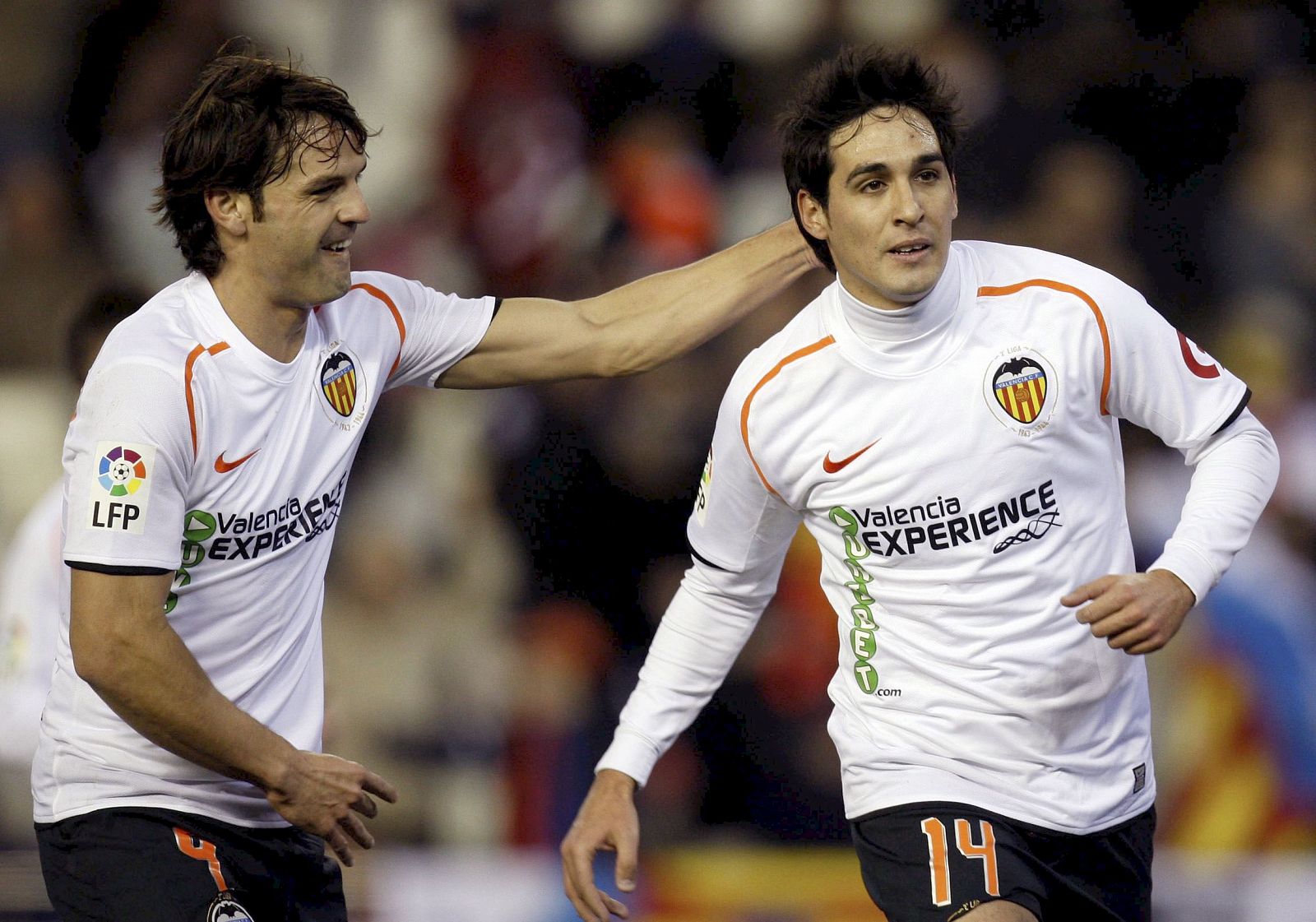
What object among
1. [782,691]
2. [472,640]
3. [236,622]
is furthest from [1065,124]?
[236,622]

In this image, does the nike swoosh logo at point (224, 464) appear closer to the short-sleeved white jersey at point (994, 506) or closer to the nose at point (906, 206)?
the short-sleeved white jersey at point (994, 506)

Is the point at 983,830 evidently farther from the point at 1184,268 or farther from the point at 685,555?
the point at 1184,268

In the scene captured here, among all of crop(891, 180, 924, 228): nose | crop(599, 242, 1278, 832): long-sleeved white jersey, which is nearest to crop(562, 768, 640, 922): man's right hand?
crop(599, 242, 1278, 832): long-sleeved white jersey

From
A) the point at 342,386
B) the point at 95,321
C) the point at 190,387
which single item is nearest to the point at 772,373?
the point at 342,386

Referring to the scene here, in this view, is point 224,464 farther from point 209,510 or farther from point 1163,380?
point 1163,380

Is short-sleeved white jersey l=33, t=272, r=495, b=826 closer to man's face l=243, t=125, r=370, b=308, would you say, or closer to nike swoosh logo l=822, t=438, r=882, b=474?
man's face l=243, t=125, r=370, b=308

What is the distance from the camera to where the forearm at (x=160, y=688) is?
10.6ft

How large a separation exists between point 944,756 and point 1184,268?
4.77 meters

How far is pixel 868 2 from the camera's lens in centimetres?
848

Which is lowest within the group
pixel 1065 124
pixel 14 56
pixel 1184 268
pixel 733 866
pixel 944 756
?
pixel 733 866

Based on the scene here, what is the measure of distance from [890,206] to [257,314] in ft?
4.53

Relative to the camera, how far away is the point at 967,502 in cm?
361

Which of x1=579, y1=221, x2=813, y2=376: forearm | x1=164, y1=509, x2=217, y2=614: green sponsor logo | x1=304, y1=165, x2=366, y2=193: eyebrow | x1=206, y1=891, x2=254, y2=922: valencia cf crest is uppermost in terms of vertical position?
x1=304, y1=165, x2=366, y2=193: eyebrow

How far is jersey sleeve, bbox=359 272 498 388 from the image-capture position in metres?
3.96
